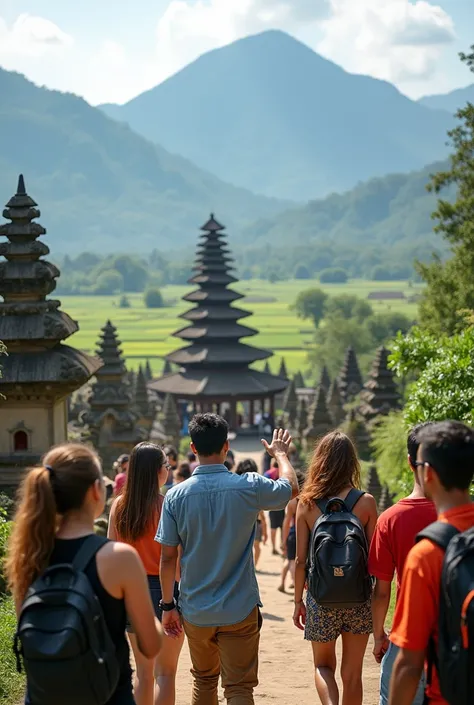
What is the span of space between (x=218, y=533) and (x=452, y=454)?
5.84 ft

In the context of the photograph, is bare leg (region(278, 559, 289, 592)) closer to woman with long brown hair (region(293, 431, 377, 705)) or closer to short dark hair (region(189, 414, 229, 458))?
woman with long brown hair (region(293, 431, 377, 705))

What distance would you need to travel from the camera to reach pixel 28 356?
13055mm

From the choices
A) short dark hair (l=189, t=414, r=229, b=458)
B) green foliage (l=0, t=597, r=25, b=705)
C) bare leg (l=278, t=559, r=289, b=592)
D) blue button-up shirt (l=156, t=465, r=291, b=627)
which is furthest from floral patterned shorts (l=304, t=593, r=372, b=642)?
bare leg (l=278, t=559, r=289, b=592)

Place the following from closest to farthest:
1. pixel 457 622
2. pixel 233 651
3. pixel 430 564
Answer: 1. pixel 457 622
2. pixel 430 564
3. pixel 233 651

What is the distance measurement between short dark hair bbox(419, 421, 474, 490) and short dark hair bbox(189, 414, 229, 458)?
1.65 m

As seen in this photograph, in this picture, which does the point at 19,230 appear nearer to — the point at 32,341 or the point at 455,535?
the point at 32,341

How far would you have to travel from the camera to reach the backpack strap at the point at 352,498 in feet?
20.2

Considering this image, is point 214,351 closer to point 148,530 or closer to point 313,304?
point 148,530

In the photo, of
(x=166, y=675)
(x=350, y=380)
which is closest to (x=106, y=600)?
(x=166, y=675)

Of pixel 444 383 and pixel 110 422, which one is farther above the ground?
pixel 444 383

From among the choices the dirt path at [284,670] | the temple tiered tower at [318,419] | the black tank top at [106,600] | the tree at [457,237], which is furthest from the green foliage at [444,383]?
the temple tiered tower at [318,419]

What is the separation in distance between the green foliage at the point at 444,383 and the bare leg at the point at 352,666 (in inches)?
244

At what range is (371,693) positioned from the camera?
778cm

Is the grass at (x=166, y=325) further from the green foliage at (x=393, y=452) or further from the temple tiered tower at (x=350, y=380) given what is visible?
the green foliage at (x=393, y=452)
